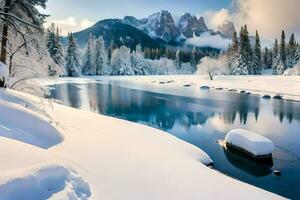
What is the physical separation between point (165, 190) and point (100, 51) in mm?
90666

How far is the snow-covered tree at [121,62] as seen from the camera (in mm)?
103125

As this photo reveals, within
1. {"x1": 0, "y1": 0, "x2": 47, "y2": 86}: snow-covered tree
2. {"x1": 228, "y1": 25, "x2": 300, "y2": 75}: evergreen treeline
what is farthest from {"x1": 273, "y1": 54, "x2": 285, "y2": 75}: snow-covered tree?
{"x1": 0, "y1": 0, "x2": 47, "y2": 86}: snow-covered tree

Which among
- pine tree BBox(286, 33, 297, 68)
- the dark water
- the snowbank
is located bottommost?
the dark water

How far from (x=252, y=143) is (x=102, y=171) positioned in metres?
9.86

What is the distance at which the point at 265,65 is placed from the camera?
356 feet

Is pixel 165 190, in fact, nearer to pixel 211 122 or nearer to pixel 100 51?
pixel 211 122

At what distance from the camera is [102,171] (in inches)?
308

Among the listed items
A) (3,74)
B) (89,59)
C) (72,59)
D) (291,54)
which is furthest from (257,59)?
(3,74)

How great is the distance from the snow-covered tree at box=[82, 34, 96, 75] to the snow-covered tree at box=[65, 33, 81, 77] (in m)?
9.55

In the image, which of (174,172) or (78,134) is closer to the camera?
(174,172)

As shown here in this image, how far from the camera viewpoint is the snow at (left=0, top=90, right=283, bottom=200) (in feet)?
17.3

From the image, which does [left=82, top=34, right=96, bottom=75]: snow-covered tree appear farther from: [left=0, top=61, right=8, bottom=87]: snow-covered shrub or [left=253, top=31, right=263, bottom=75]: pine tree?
[left=0, top=61, right=8, bottom=87]: snow-covered shrub

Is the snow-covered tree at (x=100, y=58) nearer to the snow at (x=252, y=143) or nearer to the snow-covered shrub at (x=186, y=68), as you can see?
the snow-covered shrub at (x=186, y=68)

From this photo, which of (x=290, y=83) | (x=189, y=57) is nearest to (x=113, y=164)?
(x=290, y=83)
